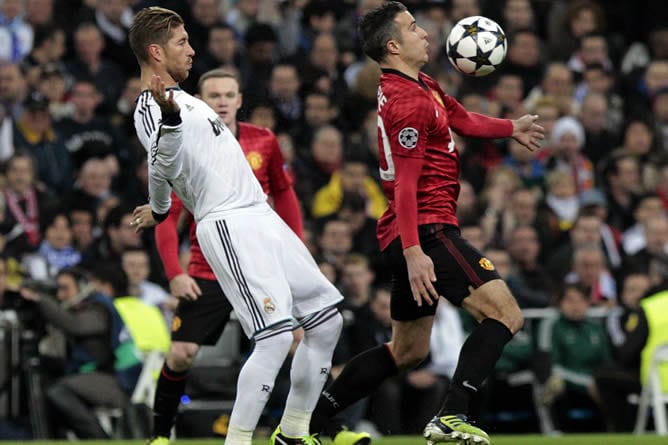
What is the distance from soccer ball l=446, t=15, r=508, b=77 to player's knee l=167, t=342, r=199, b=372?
254 cm

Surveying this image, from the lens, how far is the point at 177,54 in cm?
786

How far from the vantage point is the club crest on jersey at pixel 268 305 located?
763 centimetres

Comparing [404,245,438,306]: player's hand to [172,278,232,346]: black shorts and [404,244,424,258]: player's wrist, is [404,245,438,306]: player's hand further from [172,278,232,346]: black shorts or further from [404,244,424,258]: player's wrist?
[172,278,232,346]: black shorts

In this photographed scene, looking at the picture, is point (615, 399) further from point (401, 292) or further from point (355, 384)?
point (401, 292)

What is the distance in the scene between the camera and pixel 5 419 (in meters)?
12.9

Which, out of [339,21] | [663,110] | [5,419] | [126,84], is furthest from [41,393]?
[663,110]

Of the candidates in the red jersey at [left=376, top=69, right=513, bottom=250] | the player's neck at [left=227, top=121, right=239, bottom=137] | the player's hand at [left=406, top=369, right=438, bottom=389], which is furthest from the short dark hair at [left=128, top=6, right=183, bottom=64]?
the player's hand at [left=406, top=369, right=438, bottom=389]

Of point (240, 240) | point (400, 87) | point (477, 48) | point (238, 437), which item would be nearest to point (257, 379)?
point (238, 437)

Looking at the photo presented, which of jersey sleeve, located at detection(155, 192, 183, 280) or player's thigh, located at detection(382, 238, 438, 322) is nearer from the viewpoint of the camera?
player's thigh, located at detection(382, 238, 438, 322)

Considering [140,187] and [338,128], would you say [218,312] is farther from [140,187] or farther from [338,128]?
[338,128]

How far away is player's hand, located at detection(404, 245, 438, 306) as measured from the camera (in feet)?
25.8

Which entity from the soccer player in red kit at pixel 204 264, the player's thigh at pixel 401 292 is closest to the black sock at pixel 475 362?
the player's thigh at pixel 401 292

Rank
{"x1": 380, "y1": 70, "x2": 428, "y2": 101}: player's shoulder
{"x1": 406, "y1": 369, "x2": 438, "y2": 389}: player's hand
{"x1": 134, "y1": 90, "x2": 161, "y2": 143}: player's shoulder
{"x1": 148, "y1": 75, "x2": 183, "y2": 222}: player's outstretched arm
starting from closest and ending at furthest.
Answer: {"x1": 148, "y1": 75, "x2": 183, "y2": 222}: player's outstretched arm
{"x1": 134, "y1": 90, "x2": 161, "y2": 143}: player's shoulder
{"x1": 380, "y1": 70, "x2": 428, "y2": 101}: player's shoulder
{"x1": 406, "y1": 369, "x2": 438, "y2": 389}: player's hand

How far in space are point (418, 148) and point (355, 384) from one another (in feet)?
5.26
